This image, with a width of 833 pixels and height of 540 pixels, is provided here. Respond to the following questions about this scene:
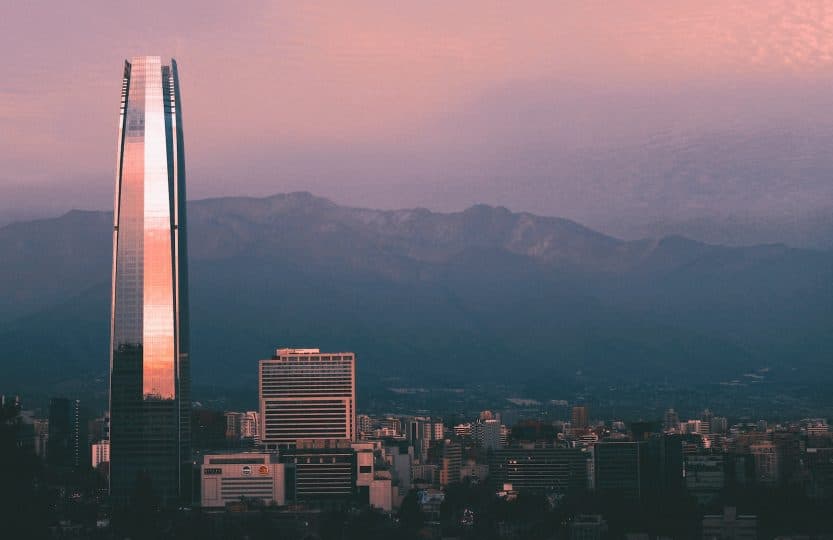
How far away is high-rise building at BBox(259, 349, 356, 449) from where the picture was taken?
120 meters

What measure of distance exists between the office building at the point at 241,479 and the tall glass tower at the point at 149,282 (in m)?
1.61

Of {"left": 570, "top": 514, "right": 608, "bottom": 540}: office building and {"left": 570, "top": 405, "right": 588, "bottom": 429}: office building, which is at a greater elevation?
{"left": 570, "top": 405, "right": 588, "bottom": 429}: office building

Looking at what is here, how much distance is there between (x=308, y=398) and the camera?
120 metres

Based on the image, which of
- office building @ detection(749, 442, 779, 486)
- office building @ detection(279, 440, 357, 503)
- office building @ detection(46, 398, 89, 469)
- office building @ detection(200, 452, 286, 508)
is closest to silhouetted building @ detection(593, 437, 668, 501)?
office building @ detection(749, 442, 779, 486)

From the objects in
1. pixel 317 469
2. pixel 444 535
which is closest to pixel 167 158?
pixel 317 469

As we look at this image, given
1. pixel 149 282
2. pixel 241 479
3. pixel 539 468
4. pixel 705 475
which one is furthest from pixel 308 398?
pixel 705 475

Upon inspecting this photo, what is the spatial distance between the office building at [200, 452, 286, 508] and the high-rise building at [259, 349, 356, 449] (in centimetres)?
1251

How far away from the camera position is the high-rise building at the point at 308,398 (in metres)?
120

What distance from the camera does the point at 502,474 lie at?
389 ft

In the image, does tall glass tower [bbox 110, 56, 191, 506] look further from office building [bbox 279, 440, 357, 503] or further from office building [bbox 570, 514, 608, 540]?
office building [bbox 570, 514, 608, 540]

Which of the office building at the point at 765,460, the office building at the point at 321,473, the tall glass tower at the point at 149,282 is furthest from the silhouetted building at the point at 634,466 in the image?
the tall glass tower at the point at 149,282

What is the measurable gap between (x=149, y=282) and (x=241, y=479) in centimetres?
1203

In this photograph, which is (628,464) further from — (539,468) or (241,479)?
(241,479)

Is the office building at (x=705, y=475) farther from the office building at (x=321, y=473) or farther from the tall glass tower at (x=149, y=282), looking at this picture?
the tall glass tower at (x=149, y=282)
